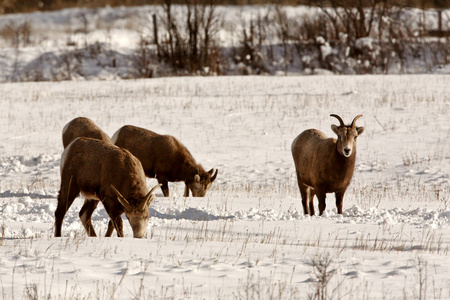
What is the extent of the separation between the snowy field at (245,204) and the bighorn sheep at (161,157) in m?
0.82

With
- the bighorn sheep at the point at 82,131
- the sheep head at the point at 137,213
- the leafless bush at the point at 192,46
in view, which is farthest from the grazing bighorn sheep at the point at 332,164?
the leafless bush at the point at 192,46

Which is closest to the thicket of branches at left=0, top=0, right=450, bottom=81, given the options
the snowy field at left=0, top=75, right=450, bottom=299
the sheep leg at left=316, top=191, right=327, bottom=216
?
the snowy field at left=0, top=75, right=450, bottom=299

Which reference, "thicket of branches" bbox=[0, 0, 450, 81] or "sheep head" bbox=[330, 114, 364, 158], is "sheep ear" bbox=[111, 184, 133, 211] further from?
"thicket of branches" bbox=[0, 0, 450, 81]

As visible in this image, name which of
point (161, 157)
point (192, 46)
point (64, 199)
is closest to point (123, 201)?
point (64, 199)

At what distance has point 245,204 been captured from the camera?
11414 millimetres

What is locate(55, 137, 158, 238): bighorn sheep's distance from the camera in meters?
7.95

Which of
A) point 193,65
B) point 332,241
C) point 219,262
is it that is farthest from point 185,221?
point 193,65

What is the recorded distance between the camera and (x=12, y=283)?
5.55 m

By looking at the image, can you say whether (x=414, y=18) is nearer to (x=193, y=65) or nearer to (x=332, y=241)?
(x=193, y=65)

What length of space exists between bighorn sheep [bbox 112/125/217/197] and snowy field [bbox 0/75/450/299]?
2.70 feet

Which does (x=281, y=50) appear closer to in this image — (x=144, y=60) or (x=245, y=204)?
(x=144, y=60)

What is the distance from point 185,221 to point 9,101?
17.4 metres

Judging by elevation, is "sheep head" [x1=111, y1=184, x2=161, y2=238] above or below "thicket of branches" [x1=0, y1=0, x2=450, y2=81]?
below

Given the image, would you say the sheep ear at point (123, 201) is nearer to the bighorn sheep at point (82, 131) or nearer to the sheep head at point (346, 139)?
the sheep head at point (346, 139)
